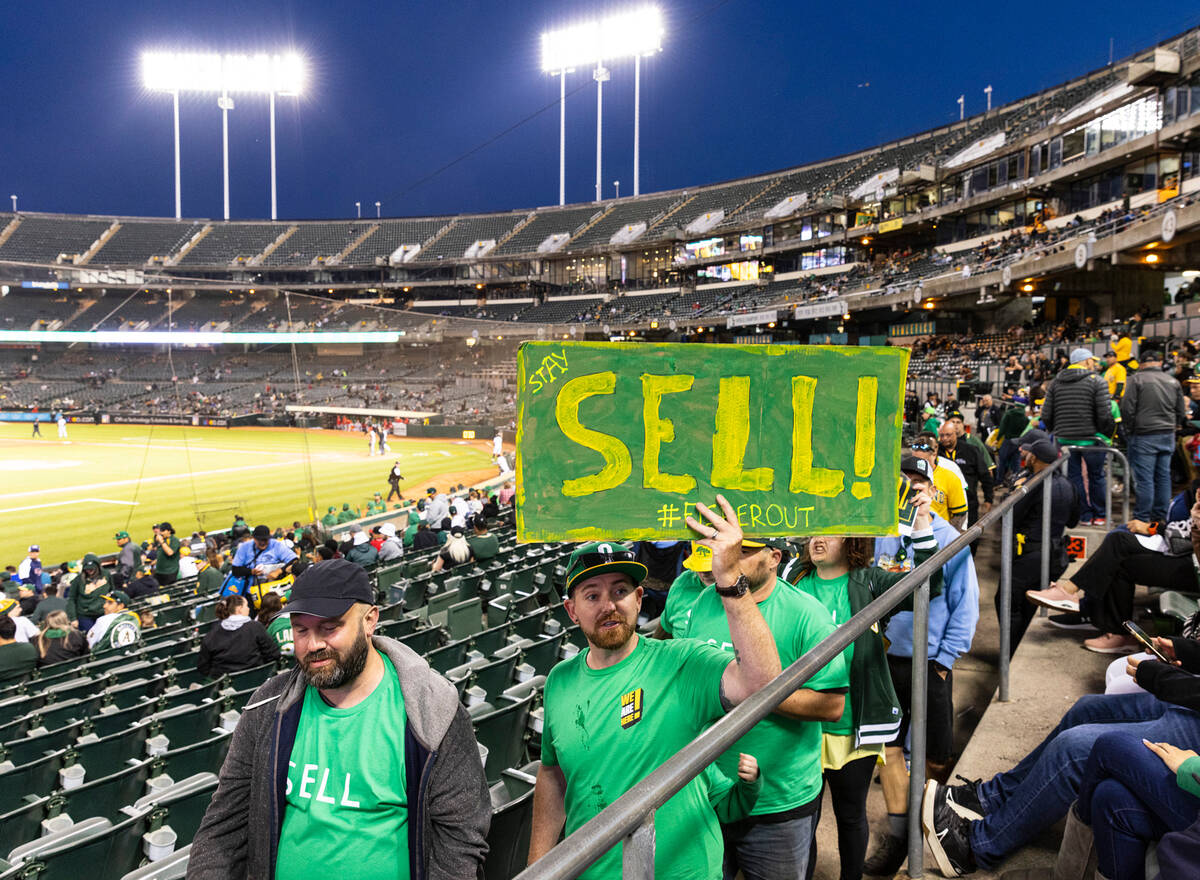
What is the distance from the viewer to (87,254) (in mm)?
55312

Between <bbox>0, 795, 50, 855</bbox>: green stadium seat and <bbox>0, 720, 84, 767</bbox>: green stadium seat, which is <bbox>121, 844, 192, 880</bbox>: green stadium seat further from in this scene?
<bbox>0, 720, 84, 767</bbox>: green stadium seat

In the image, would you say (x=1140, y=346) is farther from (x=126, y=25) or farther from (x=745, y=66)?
(x=126, y=25)

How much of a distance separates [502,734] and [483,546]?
6.86 metres

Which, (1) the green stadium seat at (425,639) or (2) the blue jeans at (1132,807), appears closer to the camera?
(2) the blue jeans at (1132,807)

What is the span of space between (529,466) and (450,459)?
31.2 metres

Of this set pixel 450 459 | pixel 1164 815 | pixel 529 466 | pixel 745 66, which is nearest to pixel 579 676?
pixel 529 466

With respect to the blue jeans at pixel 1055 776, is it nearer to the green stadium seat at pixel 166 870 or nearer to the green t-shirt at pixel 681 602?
the green t-shirt at pixel 681 602

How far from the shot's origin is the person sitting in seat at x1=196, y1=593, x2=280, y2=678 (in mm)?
6348

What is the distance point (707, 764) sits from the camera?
1.56 m

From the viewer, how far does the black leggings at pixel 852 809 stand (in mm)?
3045

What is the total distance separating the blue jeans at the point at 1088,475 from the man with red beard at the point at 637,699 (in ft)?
22.1

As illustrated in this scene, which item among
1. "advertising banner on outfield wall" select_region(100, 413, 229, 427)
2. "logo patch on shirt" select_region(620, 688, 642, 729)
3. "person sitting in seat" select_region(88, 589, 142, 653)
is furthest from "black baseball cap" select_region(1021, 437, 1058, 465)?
"advertising banner on outfield wall" select_region(100, 413, 229, 427)

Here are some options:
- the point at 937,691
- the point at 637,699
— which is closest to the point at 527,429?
the point at 637,699

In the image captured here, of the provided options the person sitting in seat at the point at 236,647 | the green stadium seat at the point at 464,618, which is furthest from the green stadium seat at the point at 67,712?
the green stadium seat at the point at 464,618
